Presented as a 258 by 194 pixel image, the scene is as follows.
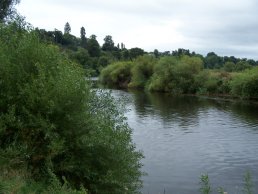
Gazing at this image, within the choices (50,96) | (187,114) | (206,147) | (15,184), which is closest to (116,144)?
(50,96)

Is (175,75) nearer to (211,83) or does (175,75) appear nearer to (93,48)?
(211,83)

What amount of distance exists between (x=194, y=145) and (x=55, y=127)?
60.1 feet

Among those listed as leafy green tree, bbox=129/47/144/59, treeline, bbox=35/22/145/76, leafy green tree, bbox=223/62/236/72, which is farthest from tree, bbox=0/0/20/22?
leafy green tree, bbox=129/47/144/59

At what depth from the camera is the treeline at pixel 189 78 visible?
6431 cm

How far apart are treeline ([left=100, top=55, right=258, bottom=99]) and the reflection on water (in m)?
15.4

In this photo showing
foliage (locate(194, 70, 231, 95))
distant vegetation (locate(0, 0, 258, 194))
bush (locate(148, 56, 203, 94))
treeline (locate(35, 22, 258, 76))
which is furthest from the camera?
treeline (locate(35, 22, 258, 76))

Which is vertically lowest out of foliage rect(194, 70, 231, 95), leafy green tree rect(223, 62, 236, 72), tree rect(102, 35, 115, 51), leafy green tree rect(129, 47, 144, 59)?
foliage rect(194, 70, 231, 95)

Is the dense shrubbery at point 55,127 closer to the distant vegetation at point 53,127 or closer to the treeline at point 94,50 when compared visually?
the distant vegetation at point 53,127

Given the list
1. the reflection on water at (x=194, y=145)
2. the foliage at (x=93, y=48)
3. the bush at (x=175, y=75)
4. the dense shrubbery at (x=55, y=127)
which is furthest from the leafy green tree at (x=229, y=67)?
the dense shrubbery at (x=55, y=127)

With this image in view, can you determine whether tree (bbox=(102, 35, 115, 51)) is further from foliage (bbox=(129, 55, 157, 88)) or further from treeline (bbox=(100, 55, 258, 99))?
foliage (bbox=(129, 55, 157, 88))

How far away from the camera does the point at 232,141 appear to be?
31.1m

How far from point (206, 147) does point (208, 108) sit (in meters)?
21.5

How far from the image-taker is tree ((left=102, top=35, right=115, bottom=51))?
579 feet

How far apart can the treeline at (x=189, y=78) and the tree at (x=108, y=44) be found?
7916cm
